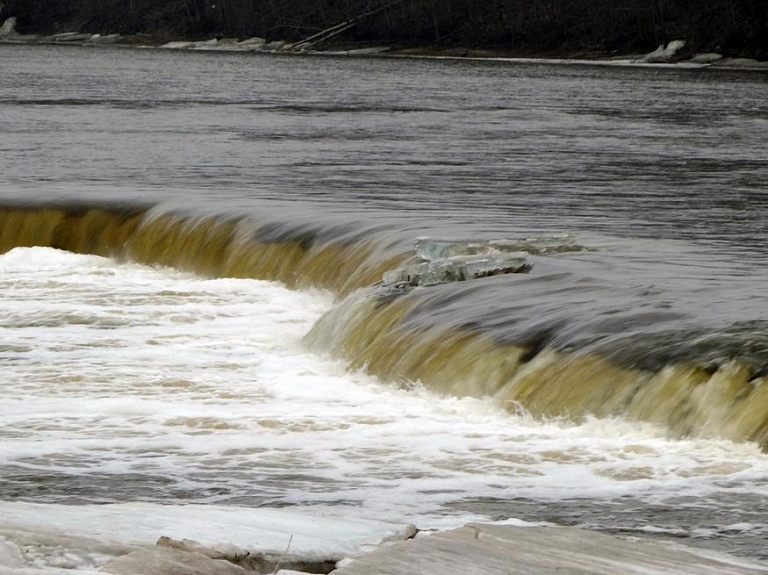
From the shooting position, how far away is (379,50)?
9781cm

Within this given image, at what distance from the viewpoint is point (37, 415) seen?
946cm

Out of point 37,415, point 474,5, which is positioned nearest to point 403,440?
point 37,415

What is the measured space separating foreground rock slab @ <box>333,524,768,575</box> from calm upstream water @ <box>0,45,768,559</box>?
101cm

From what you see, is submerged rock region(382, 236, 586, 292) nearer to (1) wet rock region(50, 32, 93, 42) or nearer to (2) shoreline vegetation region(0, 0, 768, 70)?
(2) shoreline vegetation region(0, 0, 768, 70)

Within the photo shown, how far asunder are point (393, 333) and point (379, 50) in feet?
288

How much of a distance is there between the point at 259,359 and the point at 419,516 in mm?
4875

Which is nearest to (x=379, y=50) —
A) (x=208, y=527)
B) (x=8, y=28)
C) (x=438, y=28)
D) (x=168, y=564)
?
(x=438, y=28)

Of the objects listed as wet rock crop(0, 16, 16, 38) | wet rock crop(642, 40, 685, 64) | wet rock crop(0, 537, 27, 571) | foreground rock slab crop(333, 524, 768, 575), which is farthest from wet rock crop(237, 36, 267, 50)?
wet rock crop(0, 537, 27, 571)

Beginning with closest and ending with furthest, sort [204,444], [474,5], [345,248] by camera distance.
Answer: [204,444] < [345,248] < [474,5]

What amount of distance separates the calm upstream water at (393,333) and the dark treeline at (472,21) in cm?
5711

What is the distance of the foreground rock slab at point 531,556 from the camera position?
5.07 metres

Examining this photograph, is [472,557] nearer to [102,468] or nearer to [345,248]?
[102,468]

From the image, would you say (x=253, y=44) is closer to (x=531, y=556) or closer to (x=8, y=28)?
(x=8, y=28)

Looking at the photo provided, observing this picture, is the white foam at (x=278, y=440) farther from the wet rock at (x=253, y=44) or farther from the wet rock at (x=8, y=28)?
the wet rock at (x=8, y=28)
